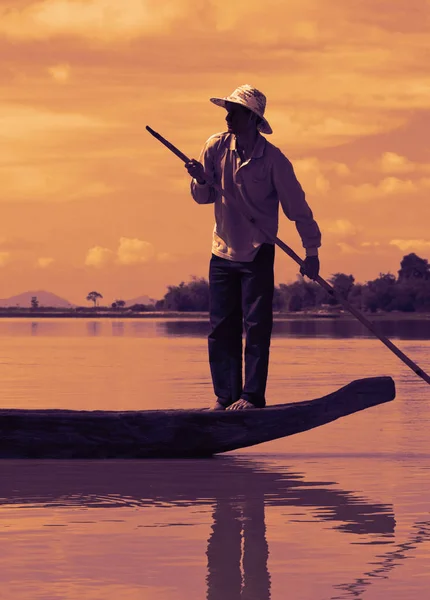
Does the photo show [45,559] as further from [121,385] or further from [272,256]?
[121,385]

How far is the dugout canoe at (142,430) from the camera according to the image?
9.59 meters

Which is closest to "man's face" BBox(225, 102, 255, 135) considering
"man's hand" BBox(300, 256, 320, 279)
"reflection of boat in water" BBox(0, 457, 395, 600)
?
"man's hand" BBox(300, 256, 320, 279)

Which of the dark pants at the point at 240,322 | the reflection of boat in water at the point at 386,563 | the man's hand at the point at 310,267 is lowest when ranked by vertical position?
the reflection of boat in water at the point at 386,563

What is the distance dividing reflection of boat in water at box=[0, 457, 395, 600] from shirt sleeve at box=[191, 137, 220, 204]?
1762 mm

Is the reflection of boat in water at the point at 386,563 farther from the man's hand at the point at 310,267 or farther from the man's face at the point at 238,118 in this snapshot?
the man's face at the point at 238,118

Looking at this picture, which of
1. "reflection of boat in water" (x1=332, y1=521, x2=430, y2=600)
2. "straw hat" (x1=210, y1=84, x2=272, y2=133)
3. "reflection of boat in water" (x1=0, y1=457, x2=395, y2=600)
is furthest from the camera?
"straw hat" (x1=210, y1=84, x2=272, y2=133)

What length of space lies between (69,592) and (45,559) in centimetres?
63

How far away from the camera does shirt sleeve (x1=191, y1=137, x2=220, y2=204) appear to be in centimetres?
968

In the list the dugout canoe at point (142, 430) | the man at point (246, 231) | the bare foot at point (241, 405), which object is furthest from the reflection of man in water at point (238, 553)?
the man at point (246, 231)

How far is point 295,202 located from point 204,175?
0.65 m

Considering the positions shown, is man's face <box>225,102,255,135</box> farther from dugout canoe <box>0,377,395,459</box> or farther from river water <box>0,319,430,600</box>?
river water <box>0,319,430,600</box>

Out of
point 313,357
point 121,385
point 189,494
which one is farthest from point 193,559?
point 313,357

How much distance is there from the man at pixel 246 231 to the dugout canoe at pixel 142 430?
270 mm

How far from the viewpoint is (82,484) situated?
328 inches
